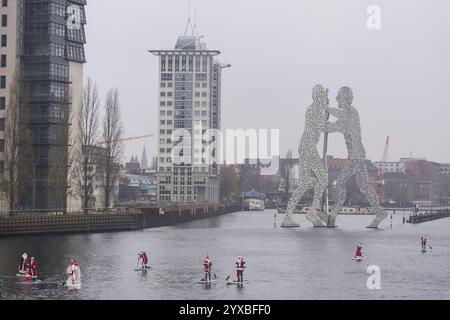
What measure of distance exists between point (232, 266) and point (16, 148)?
4603 centimetres

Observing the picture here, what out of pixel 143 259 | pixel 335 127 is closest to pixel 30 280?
pixel 143 259

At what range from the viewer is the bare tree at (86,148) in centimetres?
11575

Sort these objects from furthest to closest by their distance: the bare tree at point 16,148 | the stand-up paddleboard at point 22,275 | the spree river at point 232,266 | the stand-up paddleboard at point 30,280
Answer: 1. the bare tree at point 16,148
2. the stand-up paddleboard at point 22,275
3. the stand-up paddleboard at point 30,280
4. the spree river at point 232,266

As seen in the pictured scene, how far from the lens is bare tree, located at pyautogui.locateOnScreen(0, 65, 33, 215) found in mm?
100938

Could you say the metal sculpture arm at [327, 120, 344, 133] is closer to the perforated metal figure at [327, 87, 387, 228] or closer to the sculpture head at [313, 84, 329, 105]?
the perforated metal figure at [327, 87, 387, 228]

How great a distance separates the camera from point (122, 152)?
128 metres

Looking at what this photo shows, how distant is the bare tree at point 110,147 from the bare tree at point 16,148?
17.4m

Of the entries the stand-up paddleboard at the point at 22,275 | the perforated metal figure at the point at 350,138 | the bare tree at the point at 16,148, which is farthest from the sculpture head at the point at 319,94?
the stand-up paddleboard at the point at 22,275

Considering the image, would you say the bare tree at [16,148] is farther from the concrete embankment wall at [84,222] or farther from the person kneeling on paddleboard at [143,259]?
the person kneeling on paddleboard at [143,259]

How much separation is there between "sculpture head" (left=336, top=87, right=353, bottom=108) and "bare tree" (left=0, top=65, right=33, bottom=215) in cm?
4637

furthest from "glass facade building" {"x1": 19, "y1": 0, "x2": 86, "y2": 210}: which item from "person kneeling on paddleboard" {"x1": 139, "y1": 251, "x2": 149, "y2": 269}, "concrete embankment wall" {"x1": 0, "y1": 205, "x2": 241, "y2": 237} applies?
"person kneeling on paddleboard" {"x1": 139, "y1": 251, "x2": 149, "y2": 269}

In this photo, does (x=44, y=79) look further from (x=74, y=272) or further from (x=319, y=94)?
(x=74, y=272)
